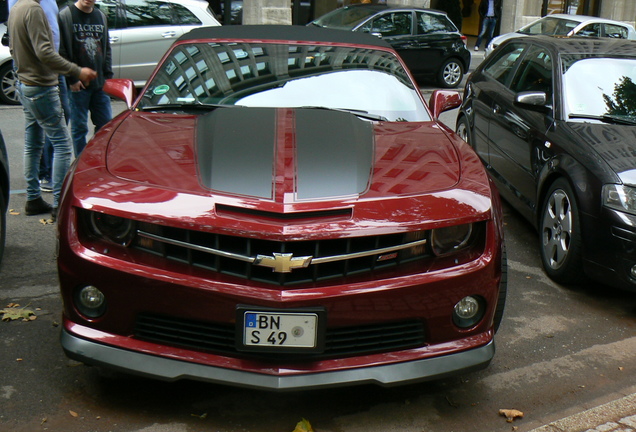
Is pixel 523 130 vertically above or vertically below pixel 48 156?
above

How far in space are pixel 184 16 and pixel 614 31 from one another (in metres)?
9.74

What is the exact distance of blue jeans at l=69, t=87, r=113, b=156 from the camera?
6.62 meters

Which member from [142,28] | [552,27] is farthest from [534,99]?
[552,27]

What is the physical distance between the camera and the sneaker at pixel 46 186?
277 inches

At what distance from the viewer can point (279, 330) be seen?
3260mm

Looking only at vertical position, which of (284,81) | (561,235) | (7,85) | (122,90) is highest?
(284,81)

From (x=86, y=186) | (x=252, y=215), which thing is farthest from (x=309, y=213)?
(x=86, y=186)

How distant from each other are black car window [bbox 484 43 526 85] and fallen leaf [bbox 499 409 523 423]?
13.6 feet

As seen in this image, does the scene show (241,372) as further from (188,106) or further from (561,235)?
(561,235)

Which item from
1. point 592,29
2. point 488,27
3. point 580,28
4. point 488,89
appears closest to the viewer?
point 488,89

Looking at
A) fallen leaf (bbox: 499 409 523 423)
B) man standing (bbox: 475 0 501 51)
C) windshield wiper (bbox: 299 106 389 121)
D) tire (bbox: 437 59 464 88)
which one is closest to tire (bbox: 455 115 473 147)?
windshield wiper (bbox: 299 106 389 121)

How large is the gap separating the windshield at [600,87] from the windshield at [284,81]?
157cm

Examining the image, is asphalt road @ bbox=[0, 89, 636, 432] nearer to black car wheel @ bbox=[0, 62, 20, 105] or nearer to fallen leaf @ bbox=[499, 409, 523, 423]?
fallen leaf @ bbox=[499, 409, 523, 423]

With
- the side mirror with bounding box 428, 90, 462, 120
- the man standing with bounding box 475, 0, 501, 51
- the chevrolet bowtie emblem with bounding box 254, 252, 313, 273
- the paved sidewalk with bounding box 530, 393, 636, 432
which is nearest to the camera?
the chevrolet bowtie emblem with bounding box 254, 252, 313, 273
